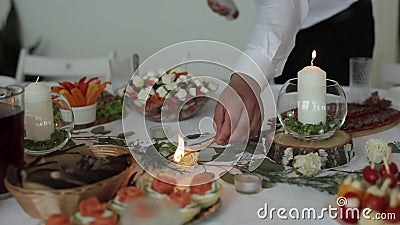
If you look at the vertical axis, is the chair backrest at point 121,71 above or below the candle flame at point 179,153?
above

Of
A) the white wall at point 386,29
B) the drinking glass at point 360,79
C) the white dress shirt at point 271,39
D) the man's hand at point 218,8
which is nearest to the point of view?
the white dress shirt at point 271,39

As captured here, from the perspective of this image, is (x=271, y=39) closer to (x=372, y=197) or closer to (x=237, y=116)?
(x=237, y=116)

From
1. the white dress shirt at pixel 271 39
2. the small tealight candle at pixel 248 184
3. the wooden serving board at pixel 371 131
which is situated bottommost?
the small tealight candle at pixel 248 184

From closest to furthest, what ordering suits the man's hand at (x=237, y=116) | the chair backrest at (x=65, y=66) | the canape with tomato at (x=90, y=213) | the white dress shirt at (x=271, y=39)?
the canape with tomato at (x=90, y=213)
the man's hand at (x=237, y=116)
the white dress shirt at (x=271, y=39)
the chair backrest at (x=65, y=66)

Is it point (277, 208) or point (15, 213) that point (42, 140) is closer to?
point (15, 213)

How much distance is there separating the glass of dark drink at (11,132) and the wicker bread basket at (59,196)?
8 centimetres

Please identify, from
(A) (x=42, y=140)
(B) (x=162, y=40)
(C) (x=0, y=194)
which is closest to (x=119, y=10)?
(B) (x=162, y=40)

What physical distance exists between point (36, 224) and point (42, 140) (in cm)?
31

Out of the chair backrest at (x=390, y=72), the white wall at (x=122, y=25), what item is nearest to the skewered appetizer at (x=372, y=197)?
the chair backrest at (x=390, y=72)

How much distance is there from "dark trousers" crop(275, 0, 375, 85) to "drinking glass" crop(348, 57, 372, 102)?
445mm

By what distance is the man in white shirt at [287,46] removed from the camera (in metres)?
1.23

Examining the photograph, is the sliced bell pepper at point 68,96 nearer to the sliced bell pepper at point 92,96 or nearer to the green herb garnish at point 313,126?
the sliced bell pepper at point 92,96

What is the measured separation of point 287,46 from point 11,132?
2.48ft

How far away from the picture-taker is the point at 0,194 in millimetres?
986
